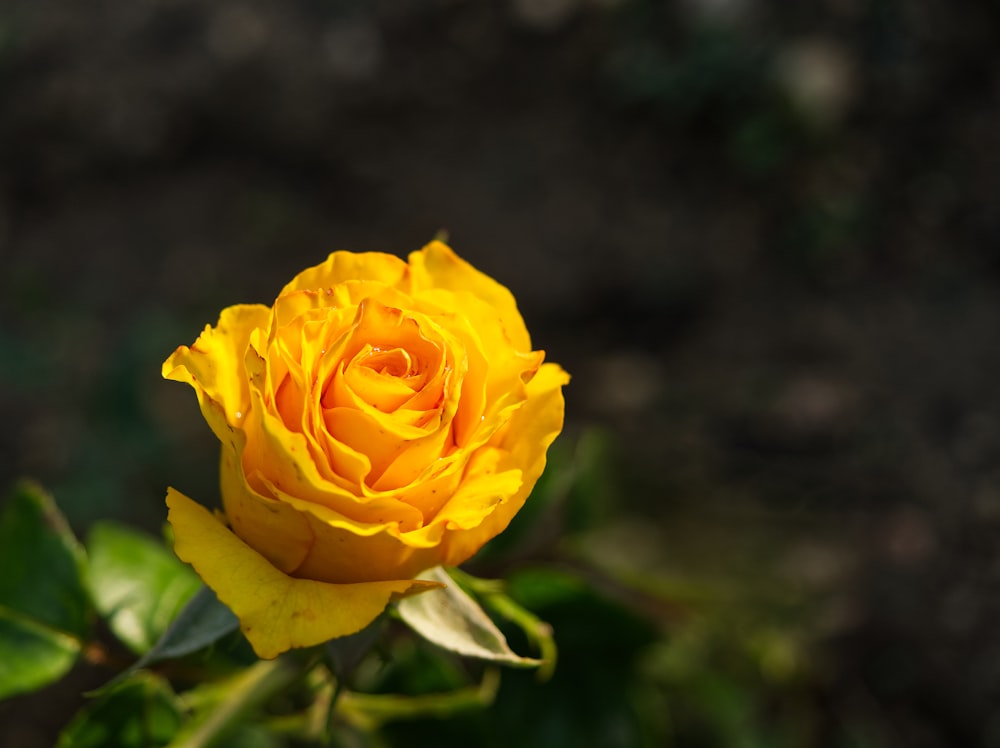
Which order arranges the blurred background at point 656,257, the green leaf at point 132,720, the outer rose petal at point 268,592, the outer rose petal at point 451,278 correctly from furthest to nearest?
1. the blurred background at point 656,257
2. the green leaf at point 132,720
3. the outer rose petal at point 451,278
4. the outer rose petal at point 268,592

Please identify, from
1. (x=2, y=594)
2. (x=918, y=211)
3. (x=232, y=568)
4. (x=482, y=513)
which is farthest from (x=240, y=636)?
(x=918, y=211)

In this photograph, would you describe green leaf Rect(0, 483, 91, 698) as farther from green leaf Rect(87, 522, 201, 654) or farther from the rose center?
the rose center

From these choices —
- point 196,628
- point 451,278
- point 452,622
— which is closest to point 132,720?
point 196,628

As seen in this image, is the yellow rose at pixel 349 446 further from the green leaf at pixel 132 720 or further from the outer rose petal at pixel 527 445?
the green leaf at pixel 132 720

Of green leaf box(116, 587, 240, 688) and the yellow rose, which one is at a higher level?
the yellow rose

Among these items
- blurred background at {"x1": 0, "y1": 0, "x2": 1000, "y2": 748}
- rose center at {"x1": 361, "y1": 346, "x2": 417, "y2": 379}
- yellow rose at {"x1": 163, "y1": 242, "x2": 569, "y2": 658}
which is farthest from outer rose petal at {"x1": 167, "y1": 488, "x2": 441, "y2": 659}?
blurred background at {"x1": 0, "y1": 0, "x2": 1000, "y2": 748}

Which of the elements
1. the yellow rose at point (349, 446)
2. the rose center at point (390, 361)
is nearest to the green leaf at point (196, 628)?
the yellow rose at point (349, 446)
